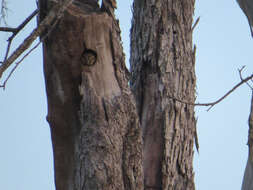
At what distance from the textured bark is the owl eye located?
100 cm

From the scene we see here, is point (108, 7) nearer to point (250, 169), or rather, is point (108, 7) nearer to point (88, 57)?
point (88, 57)

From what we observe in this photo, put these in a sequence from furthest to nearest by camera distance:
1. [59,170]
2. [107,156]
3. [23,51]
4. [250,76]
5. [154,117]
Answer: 1. [154,117]
2. [250,76]
3. [59,170]
4. [107,156]
5. [23,51]

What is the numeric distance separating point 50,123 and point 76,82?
0.22 meters

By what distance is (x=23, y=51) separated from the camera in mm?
1438

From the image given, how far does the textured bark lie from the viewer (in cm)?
280

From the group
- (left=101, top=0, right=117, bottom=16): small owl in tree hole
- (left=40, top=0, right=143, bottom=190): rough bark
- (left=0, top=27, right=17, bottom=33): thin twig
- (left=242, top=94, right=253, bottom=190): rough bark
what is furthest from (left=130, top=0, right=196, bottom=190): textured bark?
(left=0, top=27, right=17, bottom=33): thin twig

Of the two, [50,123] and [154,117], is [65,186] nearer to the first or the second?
[50,123]

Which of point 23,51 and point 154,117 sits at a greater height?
point 23,51

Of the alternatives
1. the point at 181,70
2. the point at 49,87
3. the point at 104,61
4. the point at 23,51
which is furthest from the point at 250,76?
the point at 23,51

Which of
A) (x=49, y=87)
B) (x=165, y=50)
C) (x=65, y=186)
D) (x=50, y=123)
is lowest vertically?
(x=65, y=186)

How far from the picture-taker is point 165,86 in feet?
9.57

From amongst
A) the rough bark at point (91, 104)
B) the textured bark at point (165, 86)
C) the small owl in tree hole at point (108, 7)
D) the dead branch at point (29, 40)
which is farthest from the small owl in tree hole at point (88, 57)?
the textured bark at point (165, 86)

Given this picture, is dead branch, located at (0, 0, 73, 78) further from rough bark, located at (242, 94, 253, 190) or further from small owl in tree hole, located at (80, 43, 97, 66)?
rough bark, located at (242, 94, 253, 190)

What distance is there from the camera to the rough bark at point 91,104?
6.14 ft
